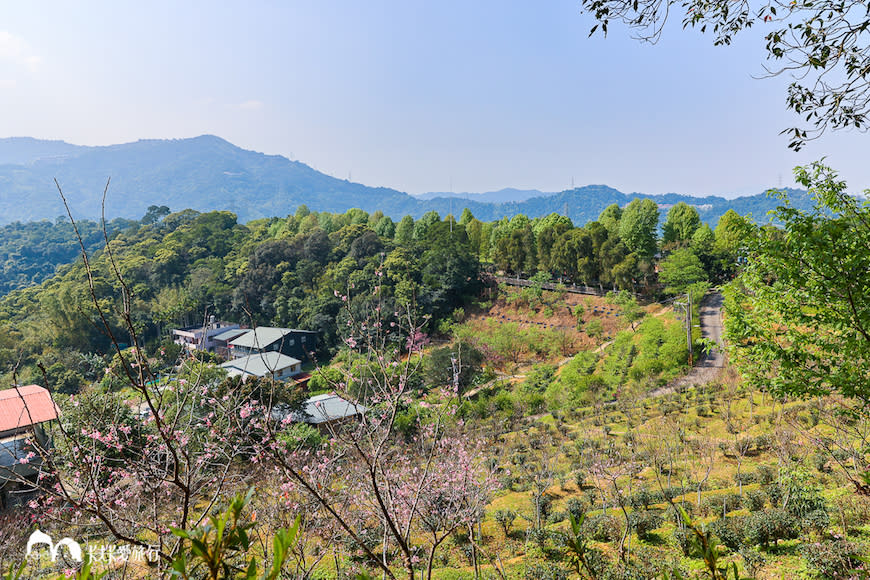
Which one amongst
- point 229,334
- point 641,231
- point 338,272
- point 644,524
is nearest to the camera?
point 644,524

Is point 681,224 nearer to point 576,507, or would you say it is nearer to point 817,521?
point 576,507

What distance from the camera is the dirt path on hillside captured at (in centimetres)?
1603

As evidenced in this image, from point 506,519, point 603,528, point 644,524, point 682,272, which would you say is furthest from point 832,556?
point 682,272

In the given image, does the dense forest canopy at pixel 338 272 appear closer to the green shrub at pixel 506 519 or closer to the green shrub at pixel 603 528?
the green shrub at pixel 506 519

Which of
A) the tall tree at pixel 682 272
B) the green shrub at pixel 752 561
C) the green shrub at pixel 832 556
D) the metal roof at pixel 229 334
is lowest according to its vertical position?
the metal roof at pixel 229 334

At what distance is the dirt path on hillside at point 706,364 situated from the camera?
52.6 feet

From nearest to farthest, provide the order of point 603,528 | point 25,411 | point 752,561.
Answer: point 752,561
point 603,528
point 25,411

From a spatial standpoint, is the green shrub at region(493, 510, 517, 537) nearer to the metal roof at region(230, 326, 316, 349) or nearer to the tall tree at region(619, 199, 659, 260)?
the metal roof at region(230, 326, 316, 349)

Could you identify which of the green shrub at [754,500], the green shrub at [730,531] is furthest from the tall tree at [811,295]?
the green shrub at [754,500]

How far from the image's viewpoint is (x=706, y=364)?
1812cm

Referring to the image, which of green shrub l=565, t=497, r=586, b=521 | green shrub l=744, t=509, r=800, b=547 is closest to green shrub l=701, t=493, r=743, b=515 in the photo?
green shrub l=744, t=509, r=800, b=547

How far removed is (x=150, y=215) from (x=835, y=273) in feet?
222

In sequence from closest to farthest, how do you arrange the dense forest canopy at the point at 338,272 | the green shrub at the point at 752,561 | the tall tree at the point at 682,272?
the green shrub at the point at 752,561 < the tall tree at the point at 682,272 < the dense forest canopy at the point at 338,272

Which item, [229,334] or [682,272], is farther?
[229,334]
